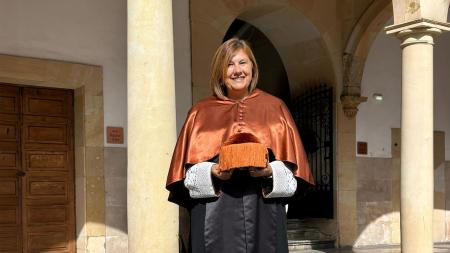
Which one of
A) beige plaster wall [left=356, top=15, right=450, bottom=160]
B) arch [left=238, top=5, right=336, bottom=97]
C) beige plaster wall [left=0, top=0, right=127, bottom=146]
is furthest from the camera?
beige plaster wall [left=356, top=15, right=450, bottom=160]

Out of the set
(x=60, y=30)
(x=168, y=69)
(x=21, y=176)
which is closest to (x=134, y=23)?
(x=168, y=69)

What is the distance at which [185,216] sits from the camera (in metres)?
7.59

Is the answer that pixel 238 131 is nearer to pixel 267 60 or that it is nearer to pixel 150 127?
pixel 150 127

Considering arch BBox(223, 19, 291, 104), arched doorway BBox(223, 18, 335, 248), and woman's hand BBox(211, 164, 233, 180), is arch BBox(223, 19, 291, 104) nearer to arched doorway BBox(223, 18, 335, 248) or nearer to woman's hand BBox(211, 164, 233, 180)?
arched doorway BBox(223, 18, 335, 248)

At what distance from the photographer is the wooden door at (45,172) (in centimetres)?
705

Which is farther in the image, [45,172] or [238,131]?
[45,172]

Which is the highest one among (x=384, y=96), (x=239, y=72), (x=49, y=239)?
(x=384, y=96)

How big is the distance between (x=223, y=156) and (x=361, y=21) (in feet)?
27.6

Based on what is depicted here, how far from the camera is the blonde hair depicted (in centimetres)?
216

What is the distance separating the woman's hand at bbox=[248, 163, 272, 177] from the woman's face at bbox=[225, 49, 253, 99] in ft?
1.16

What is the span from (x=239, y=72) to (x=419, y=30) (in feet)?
14.8

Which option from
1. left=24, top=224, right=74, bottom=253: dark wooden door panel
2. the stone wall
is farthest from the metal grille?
left=24, top=224, right=74, bottom=253: dark wooden door panel

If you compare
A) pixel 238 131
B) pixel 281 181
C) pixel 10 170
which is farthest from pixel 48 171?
pixel 281 181

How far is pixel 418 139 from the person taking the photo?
604 cm
